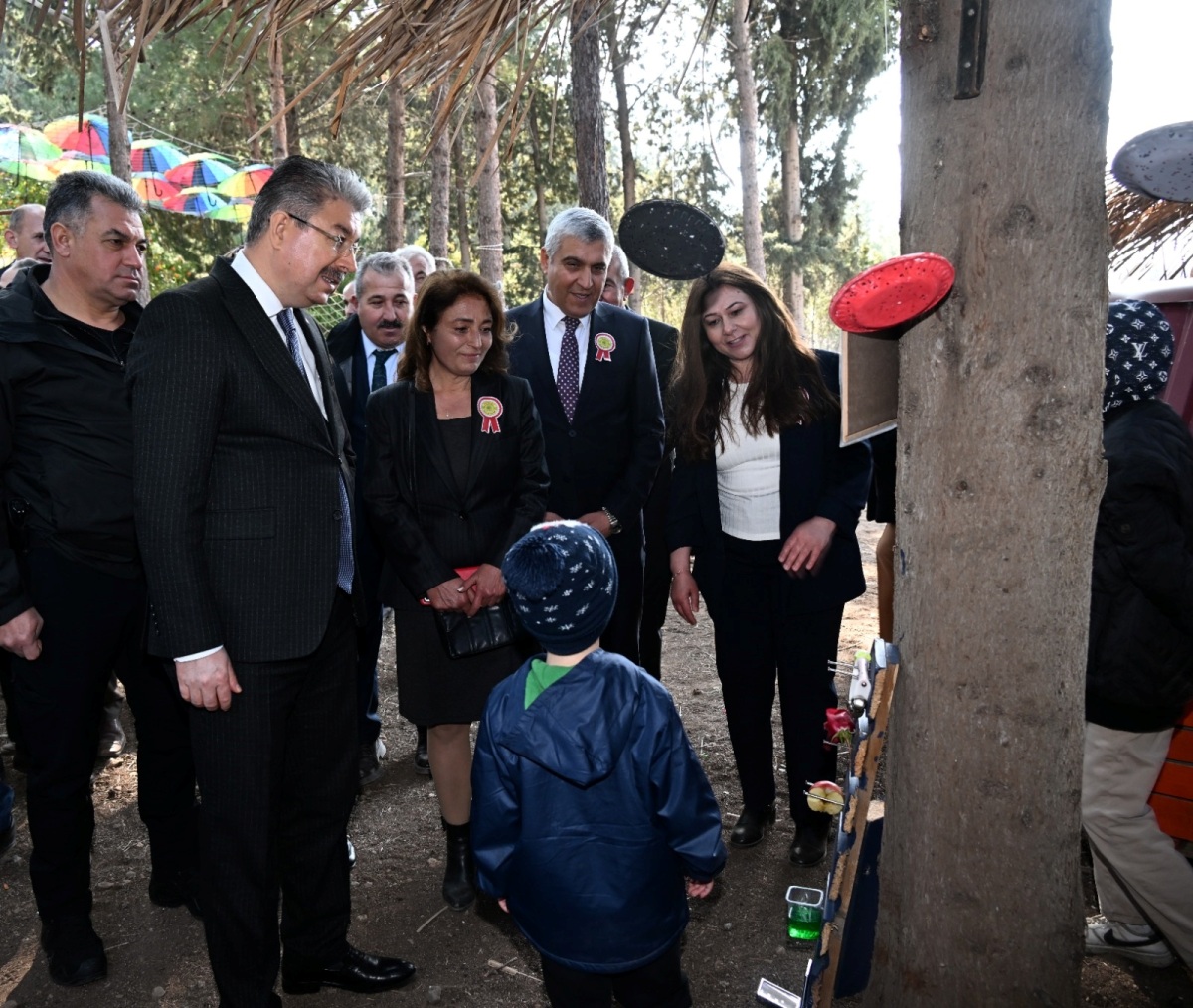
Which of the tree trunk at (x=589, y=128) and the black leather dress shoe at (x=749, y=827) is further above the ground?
the tree trunk at (x=589, y=128)

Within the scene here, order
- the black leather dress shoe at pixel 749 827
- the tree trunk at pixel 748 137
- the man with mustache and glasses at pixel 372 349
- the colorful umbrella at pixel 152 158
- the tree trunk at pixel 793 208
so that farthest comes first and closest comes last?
1. the tree trunk at pixel 793 208
2. the tree trunk at pixel 748 137
3. the colorful umbrella at pixel 152 158
4. the man with mustache and glasses at pixel 372 349
5. the black leather dress shoe at pixel 749 827

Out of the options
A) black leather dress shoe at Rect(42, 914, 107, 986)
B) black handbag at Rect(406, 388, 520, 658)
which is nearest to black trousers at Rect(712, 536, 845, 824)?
black handbag at Rect(406, 388, 520, 658)

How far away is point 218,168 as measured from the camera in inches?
506

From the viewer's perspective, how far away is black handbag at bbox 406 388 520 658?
3238 mm

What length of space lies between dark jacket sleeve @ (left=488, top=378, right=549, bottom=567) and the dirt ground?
1191 millimetres

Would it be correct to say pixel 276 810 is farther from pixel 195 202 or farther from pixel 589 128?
pixel 195 202

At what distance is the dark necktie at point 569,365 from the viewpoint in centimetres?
403

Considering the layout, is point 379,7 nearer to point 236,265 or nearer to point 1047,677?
point 236,265

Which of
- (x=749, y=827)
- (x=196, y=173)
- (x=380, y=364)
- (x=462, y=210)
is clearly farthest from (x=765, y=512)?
(x=462, y=210)

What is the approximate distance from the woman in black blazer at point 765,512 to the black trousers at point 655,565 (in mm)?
841

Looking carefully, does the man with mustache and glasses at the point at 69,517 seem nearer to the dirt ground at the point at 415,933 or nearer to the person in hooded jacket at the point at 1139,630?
the dirt ground at the point at 415,933

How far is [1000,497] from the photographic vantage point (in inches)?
79.1

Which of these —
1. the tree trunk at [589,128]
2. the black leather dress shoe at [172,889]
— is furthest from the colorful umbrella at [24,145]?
the black leather dress shoe at [172,889]

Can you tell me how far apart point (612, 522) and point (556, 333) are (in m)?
0.79
